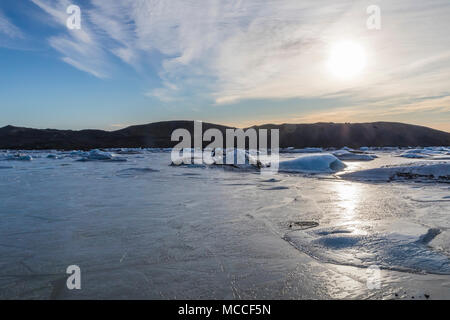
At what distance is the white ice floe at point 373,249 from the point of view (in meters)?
2.70

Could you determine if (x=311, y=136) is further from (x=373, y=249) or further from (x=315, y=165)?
(x=373, y=249)

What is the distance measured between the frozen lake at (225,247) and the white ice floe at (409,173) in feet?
12.1

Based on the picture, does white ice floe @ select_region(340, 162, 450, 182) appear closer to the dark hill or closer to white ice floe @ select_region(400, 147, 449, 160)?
white ice floe @ select_region(400, 147, 449, 160)

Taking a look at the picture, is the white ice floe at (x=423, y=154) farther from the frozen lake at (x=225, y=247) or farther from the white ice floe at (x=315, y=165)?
the frozen lake at (x=225, y=247)

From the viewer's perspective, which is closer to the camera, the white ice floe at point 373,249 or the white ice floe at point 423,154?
the white ice floe at point 373,249

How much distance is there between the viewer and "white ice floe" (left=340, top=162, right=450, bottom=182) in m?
9.01

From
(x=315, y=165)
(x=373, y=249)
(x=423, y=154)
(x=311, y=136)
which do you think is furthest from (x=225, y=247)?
(x=311, y=136)

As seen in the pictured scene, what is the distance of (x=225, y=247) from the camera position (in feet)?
10.6

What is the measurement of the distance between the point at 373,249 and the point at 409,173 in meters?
7.92

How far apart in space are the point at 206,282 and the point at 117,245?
141 cm

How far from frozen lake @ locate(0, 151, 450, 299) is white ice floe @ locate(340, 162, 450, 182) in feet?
12.1

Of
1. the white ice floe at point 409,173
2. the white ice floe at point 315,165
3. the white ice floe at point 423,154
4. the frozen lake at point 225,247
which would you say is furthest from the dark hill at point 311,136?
the frozen lake at point 225,247

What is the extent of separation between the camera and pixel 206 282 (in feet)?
7.82
